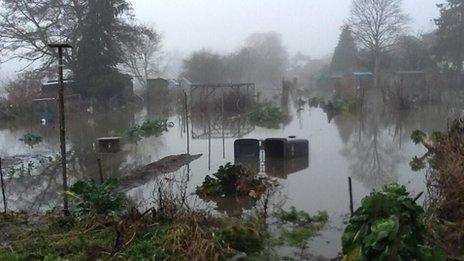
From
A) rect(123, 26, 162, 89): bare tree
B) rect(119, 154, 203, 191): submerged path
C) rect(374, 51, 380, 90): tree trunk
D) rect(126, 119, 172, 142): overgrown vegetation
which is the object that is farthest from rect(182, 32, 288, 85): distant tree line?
rect(119, 154, 203, 191): submerged path

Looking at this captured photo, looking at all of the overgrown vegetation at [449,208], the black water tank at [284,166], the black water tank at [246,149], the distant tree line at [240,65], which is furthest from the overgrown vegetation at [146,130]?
→ the distant tree line at [240,65]

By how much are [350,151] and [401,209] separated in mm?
10778

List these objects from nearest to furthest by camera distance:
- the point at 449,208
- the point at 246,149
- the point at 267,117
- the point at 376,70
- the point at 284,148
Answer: the point at 449,208, the point at 284,148, the point at 246,149, the point at 267,117, the point at 376,70

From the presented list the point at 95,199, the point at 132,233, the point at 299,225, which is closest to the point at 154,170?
Result: the point at 95,199

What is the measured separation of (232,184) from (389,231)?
5.75m

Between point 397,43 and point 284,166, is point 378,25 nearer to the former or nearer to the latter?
point 397,43

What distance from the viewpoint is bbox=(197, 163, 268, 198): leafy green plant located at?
388 inches

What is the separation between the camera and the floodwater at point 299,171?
10102 mm

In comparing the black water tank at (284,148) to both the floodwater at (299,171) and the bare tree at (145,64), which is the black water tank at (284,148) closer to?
the floodwater at (299,171)

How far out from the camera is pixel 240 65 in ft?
204

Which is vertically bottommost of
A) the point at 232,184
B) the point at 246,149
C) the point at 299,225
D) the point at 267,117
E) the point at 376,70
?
the point at 299,225

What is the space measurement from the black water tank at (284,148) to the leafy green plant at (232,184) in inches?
142

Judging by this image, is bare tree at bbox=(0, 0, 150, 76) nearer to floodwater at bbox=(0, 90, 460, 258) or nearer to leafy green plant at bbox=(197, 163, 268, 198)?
floodwater at bbox=(0, 90, 460, 258)

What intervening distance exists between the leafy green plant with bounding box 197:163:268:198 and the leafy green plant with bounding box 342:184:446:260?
16.0 feet
